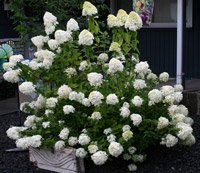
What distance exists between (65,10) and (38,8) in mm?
498

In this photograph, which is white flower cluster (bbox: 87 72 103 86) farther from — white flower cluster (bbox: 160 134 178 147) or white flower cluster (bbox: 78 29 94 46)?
white flower cluster (bbox: 160 134 178 147)

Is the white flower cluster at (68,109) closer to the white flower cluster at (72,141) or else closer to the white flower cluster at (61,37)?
the white flower cluster at (72,141)

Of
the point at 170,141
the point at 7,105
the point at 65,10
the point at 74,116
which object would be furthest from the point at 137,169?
the point at 7,105

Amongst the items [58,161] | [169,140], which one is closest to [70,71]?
[58,161]

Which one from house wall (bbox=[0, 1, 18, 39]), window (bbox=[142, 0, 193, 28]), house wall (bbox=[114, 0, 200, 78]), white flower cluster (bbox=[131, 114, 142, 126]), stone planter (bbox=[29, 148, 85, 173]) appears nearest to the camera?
white flower cluster (bbox=[131, 114, 142, 126])

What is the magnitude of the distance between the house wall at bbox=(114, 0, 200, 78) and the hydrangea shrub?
178 inches

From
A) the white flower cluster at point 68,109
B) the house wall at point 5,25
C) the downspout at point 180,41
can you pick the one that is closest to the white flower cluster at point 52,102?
the white flower cluster at point 68,109

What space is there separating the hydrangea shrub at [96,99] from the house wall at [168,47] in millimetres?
4518

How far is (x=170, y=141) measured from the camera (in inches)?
199

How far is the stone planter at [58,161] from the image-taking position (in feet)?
16.8

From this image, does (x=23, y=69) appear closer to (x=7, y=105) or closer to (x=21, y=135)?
(x=21, y=135)

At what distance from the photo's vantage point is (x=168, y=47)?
1047 cm

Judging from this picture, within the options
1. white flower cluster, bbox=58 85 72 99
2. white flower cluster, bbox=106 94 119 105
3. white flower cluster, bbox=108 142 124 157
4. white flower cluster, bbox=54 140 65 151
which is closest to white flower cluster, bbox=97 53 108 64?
white flower cluster, bbox=58 85 72 99

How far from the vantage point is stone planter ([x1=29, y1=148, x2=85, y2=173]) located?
16.8 ft
